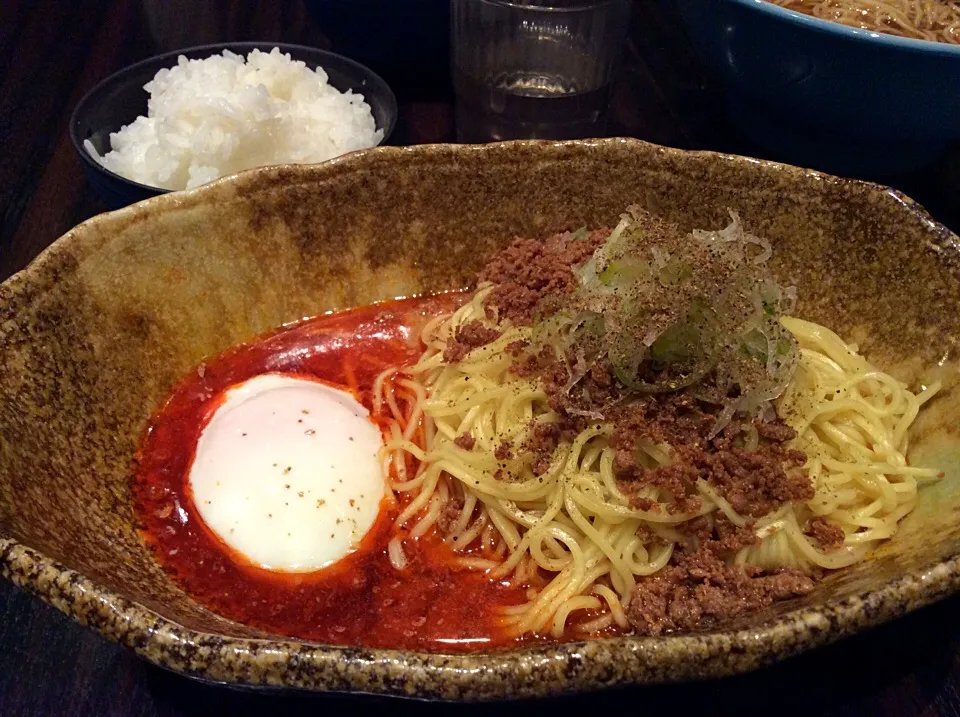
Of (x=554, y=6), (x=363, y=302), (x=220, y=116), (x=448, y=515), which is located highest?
(x=554, y=6)

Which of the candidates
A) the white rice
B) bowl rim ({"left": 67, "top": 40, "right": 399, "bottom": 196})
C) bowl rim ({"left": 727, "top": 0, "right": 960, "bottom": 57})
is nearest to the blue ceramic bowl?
bowl rim ({"left": 727, "top": 0, "right": 960, "bottom": 57})

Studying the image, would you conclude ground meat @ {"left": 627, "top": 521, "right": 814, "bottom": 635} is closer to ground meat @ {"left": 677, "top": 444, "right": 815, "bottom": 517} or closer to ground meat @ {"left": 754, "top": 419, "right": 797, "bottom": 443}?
ground meat @ {"left": 677, "top": 444, "right": 815, "bottom": 517}

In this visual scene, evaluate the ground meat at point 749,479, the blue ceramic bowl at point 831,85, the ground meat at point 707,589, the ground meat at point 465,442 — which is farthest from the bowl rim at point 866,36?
the ground meat at point 465,442

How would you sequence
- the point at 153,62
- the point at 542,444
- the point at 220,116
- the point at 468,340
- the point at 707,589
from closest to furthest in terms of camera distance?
1. the point at 707,589
2. the point at 542,444
3. the point at 468,340
4. the point at 220,116
5. the point at 153,62

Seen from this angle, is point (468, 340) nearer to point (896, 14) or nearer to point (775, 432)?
point (775, 432)

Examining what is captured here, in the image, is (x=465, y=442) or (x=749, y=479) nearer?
(x=749, y=479)

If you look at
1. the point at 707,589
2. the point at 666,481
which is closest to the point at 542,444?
the point at 666,481
